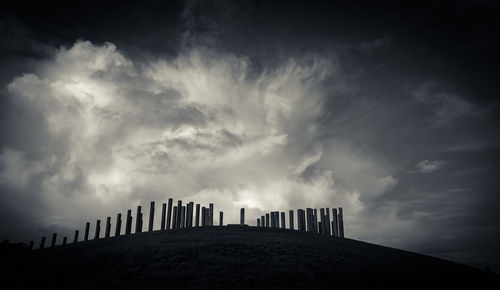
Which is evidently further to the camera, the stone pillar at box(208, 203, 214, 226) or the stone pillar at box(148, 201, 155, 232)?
the stone pillar at box(208, 203, 214, 226)

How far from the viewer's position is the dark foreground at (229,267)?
16.2 meters

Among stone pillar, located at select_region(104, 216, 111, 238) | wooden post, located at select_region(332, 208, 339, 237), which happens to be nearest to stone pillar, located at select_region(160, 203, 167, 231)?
stone pillar, located at select_region(104, 216, 111, 238)

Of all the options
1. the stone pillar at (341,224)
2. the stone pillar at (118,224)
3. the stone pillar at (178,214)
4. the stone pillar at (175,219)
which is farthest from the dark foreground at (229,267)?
Answer: the stone pillar at (341,224)

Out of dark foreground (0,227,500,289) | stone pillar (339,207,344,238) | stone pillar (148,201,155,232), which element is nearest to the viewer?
dark foreground (0,227,500,289)

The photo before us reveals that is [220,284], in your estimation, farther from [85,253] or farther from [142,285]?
[85,253]

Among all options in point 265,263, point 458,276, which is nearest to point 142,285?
point 265,263

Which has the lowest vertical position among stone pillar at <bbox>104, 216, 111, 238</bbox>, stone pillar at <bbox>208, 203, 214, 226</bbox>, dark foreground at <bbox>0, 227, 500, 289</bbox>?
dark foreground at <bbox>0, 227, 500, 289</bbox>

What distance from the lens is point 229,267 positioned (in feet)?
58.4

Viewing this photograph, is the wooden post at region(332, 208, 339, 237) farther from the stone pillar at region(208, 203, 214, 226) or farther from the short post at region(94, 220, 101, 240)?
the short post at region(94, 220, 101, 240)

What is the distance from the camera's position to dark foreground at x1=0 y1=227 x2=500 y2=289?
16.2 meters

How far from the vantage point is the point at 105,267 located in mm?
18375

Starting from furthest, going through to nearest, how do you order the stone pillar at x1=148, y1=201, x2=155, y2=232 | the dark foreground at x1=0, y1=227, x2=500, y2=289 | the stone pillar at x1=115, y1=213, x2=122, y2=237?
the stone pillar at x1=115, y1=213, x2=122, y2=237 < the stone pillar at x1=148, y1=201, x2=155, y2=232 < the dark foreground at x1=0, y1=227, x2=500, y2=289

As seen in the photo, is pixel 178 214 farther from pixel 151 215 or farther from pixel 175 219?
pixel 151 215

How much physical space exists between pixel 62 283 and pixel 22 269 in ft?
17.8
